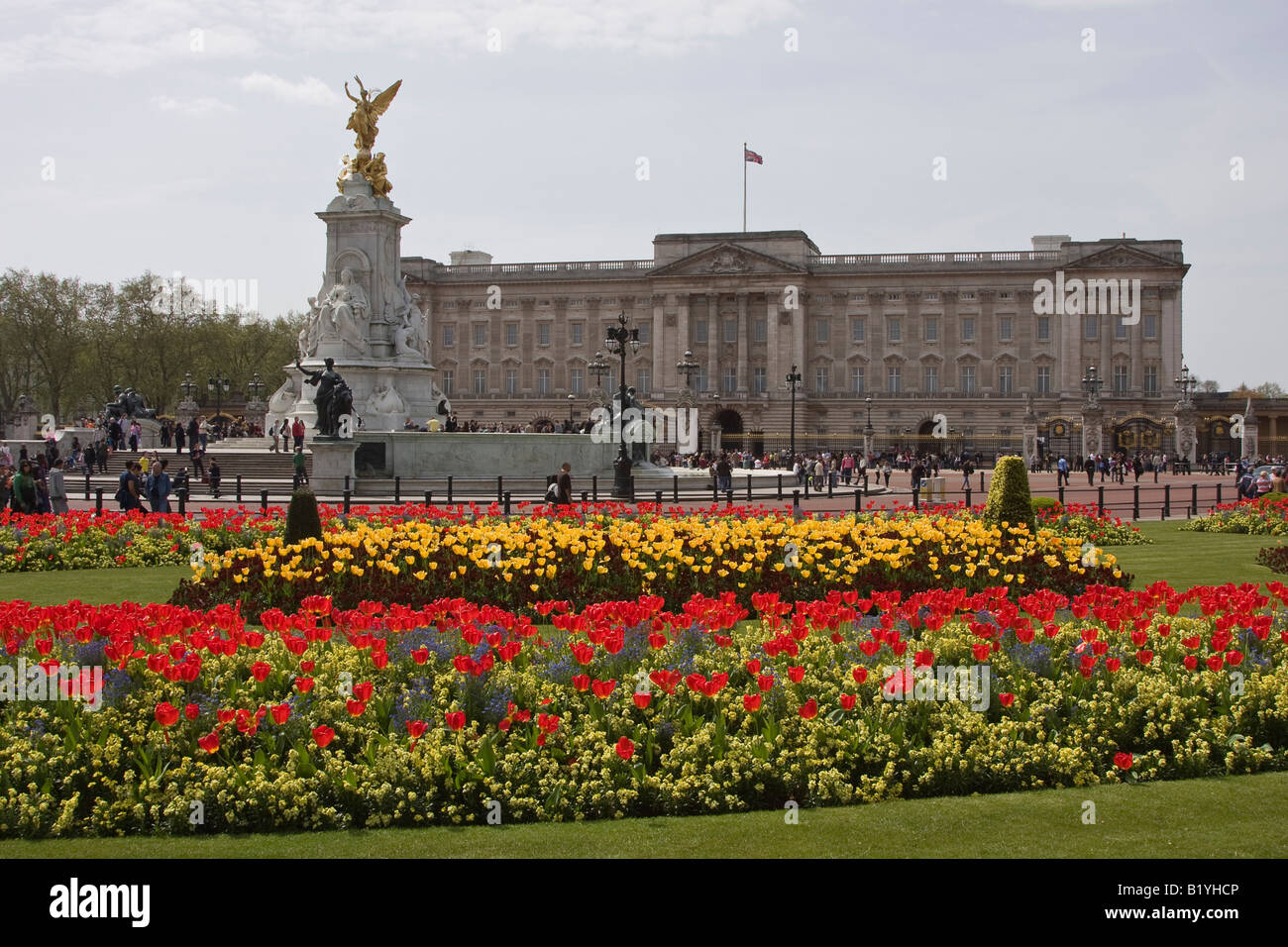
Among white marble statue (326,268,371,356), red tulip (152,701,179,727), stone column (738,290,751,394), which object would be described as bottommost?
red tulip (152,701,179,727)

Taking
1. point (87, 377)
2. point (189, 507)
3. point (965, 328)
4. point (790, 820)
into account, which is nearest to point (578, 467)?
point (189, 507)

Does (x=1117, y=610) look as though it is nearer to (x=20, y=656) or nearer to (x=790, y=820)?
(x=790, y=820)

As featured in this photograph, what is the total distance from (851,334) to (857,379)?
3463 millimetres

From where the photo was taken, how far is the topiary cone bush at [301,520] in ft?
49.1

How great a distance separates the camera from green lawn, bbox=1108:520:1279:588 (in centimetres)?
1619

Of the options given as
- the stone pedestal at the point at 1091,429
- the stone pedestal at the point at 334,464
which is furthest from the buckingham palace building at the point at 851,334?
the stone pedestal at the point at 334,464

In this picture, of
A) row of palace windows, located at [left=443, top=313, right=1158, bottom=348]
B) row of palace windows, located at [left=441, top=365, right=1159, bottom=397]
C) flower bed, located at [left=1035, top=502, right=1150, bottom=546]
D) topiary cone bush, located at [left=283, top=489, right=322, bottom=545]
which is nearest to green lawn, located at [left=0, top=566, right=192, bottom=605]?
topiary cone bush, located at [left=283, top=489, right=322, bottom=545]

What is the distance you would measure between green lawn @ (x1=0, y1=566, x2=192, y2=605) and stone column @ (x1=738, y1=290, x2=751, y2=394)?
81763 mm

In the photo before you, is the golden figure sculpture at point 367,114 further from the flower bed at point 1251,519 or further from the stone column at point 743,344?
the stone column at point 743,344

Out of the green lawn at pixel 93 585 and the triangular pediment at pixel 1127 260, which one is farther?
the triangular pediment at pixel 1127 260

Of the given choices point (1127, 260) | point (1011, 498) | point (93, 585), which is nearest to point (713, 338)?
point (1127, 260)

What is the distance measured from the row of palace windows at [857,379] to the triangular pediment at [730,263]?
24.1ft

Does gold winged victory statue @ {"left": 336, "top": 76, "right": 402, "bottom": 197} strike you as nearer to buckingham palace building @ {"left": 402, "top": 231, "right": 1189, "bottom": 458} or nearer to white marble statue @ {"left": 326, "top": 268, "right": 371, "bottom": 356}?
white marble statue @ {"left": 326, "top": 268, "right": 371, "bottom": 356}

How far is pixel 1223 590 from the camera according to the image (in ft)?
32.4
